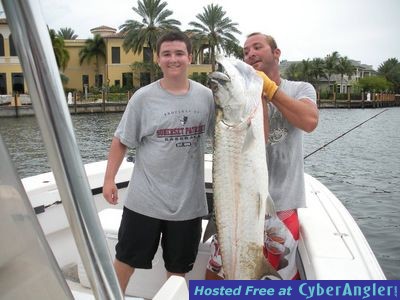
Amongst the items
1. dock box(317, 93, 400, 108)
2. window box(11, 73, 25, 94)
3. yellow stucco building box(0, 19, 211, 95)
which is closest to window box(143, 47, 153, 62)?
yellow stucco building box(0, 19, 211, 95)

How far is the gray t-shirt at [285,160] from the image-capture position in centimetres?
288

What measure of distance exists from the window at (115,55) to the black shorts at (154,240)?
50467 mm

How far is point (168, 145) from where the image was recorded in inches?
111

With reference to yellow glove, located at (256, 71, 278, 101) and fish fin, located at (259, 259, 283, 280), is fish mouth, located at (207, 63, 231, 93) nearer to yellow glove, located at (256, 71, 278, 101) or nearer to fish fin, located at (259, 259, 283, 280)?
yellow glove, located at (256, 71, 278, 101)

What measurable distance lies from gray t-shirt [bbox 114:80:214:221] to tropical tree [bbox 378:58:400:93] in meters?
100

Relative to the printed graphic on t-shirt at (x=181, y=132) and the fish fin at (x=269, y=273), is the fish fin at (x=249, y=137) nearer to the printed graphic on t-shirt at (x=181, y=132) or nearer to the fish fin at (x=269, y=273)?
the printed graphic on t-shirt at (x=181, y=132)

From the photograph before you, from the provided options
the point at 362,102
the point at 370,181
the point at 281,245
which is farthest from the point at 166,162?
the point at 362,102

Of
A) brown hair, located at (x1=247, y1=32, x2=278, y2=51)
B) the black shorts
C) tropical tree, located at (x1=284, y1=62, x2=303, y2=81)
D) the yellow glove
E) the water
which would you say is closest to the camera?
the yellow glove

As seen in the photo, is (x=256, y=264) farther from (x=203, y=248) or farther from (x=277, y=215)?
(x=203, y=248)

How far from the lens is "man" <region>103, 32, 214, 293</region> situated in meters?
2.82

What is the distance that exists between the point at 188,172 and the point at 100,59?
5348 cm

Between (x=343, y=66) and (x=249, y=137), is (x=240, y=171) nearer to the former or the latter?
(x=249, y=137)

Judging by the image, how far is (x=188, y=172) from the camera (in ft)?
9.45

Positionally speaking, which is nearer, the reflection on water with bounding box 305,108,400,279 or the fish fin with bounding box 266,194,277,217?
the fish fin with bounding box 266,194,277,217
